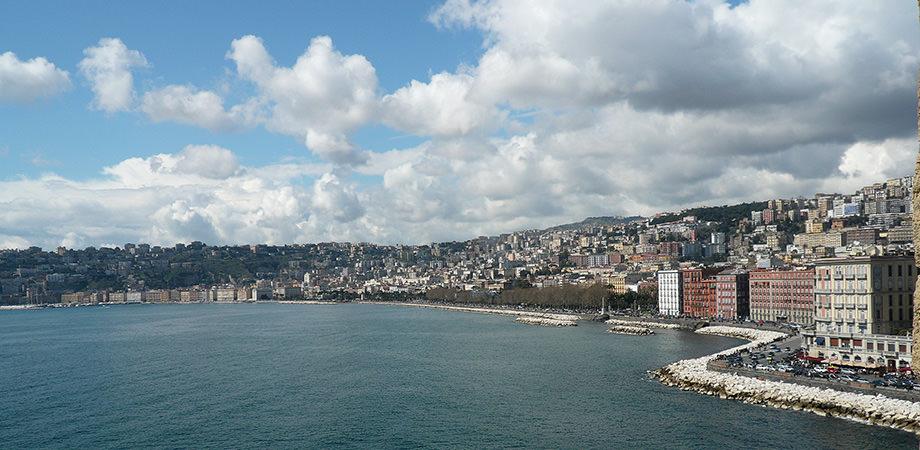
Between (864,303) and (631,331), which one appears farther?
(631,331)

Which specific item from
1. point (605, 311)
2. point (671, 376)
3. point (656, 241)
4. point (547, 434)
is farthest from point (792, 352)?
point (656, 241)

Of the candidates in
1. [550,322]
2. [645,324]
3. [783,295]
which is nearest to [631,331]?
[645,324]

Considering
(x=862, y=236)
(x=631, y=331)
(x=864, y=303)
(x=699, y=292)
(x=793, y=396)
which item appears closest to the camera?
(x=793, y=396)

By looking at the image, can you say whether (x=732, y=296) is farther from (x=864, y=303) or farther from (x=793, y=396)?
(x=793, y=396)

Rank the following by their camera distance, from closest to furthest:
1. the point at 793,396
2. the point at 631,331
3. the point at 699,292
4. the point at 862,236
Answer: the point at 793,396 → the point at 631,331 → the point at 699,292 → the point at 862,236

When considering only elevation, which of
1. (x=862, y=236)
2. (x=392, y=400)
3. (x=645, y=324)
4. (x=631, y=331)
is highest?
(x=862, y=236)

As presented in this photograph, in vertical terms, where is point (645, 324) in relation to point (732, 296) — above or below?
below
